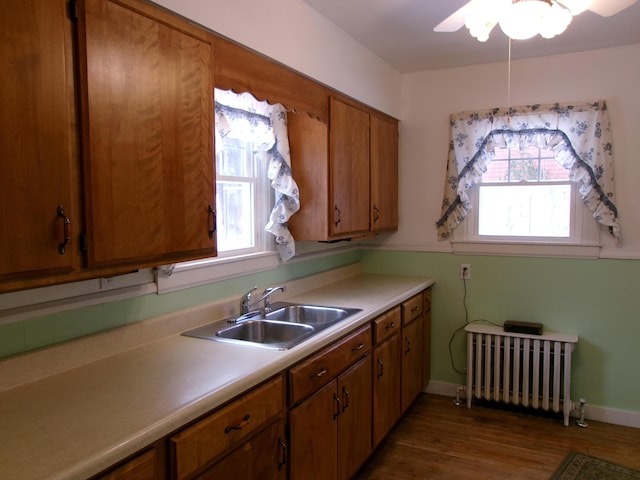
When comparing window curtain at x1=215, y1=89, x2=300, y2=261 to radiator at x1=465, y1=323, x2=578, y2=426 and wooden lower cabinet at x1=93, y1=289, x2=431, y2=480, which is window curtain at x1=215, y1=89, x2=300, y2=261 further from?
radiator at x1=465, y1=323, x2=578, y2=426

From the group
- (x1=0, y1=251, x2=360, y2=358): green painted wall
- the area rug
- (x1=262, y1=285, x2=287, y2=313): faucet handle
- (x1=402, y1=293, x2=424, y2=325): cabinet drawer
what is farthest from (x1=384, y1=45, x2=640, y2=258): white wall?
(x1=262, y1=285, x2=287, y2=313): faucet handle

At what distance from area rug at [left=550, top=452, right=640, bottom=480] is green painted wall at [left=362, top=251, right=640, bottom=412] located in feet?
2.12

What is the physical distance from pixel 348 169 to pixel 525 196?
1.41m

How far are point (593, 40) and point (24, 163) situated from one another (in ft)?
10.7

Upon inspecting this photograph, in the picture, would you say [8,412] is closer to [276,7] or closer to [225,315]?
[225,315]

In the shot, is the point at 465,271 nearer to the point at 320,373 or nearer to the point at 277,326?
the point at 277,326

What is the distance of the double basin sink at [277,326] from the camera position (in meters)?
2.11

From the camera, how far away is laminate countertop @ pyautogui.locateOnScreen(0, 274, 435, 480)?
1.11 meters

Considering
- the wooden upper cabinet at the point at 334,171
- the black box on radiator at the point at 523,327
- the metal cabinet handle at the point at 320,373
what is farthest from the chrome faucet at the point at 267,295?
the black box on radiator at the point at 523,327

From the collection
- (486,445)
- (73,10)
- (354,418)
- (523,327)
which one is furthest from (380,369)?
(73,10)

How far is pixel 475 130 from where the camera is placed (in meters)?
3.57

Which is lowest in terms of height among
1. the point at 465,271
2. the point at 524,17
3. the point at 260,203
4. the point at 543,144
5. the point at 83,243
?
the point at 465,271

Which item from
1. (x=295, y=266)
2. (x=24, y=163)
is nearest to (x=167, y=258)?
(x=24, y=163)

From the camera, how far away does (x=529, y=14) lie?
1.69 meters
